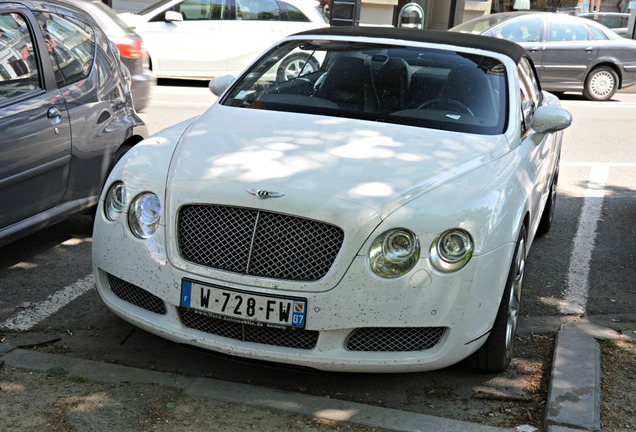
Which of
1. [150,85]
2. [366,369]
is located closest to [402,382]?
[366,369]

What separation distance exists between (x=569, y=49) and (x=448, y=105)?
35.9ft

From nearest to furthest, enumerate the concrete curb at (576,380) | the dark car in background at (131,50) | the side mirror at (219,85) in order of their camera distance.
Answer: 1. the concrete curb at (576,380)
2. the side mirror at (219,85)
3. the dark car in background at (131,50)

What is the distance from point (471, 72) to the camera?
5.64 m

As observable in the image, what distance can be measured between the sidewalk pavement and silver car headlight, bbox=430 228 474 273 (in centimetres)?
66

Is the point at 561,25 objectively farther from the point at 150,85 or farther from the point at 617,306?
the point at 617,306

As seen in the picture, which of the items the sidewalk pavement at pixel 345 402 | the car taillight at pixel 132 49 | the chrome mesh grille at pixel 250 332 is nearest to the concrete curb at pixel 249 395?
the sidewalk pavement at pixel 345 402

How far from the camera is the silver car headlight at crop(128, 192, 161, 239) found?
4277mm

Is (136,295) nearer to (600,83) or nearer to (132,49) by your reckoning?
(132,49)

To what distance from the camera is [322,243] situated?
402 cm

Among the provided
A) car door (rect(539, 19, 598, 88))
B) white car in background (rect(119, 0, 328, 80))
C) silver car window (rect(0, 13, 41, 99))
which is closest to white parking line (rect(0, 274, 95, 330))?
silver car window (rect(0, 13, 41, 99))

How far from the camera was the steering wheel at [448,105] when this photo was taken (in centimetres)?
534

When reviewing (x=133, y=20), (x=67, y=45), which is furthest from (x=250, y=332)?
(x=133, y=20)

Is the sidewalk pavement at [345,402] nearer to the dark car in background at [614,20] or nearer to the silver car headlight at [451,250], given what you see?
the silver car headlight at [451,250]

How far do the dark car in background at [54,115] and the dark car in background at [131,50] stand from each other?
167 inches
